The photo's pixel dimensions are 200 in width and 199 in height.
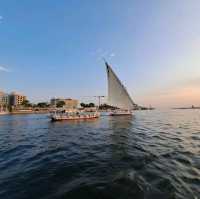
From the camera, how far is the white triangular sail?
195ft

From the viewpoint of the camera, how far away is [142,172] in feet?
29.6

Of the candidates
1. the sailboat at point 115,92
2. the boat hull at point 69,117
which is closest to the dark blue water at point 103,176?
the boat hull at point 69,117

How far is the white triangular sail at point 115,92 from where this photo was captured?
59.3 m

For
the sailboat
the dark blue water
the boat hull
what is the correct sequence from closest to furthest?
the dark blue water
the boat hull
the sailboat

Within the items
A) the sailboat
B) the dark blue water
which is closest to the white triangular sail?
the sailboat

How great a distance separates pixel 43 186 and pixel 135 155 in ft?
22.8

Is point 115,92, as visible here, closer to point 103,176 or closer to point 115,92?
point 115,92

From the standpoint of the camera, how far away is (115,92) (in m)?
61.3

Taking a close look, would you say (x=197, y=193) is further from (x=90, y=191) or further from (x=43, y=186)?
(x=43, y=186)

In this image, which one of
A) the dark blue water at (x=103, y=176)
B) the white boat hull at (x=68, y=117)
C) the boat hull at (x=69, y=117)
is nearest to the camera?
the dark blue water at (x=103, y=176)

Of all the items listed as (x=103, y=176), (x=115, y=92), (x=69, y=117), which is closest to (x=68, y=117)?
(x=69, y=117)

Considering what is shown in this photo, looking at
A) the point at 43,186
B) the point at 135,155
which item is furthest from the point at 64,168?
the point at 135,155

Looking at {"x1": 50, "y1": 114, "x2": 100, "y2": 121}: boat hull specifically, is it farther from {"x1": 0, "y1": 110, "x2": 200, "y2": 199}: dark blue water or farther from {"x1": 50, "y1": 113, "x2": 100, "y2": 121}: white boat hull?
{"x1": 0, "y1": 110, "x2": 200, "y2": 199}: dark blue water

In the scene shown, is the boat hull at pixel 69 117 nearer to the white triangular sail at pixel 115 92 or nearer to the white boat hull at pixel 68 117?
the white boat hull at pixel 68 117
